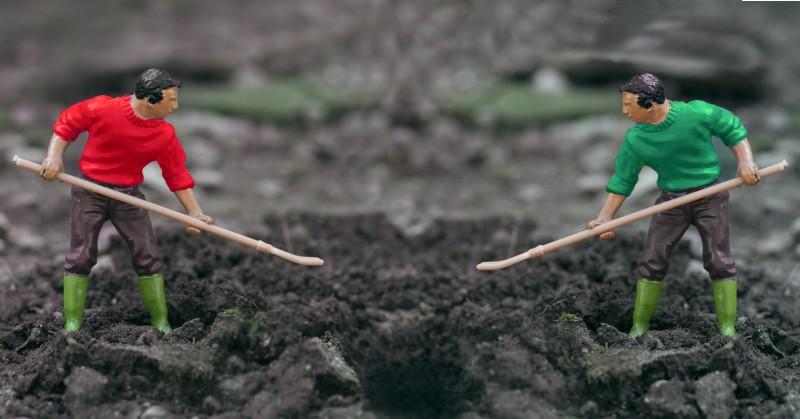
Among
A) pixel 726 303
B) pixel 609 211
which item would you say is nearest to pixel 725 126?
pixel 609 211

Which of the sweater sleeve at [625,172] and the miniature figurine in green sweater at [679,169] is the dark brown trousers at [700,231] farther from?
the sweater sleeve at [625,172]

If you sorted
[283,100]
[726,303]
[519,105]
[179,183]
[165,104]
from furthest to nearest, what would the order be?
[283,100], [519,105], [179,183], [726,303], [165,104]

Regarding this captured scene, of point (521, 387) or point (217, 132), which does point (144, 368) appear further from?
point (217, 132)

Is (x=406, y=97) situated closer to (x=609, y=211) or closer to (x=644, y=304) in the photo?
(x=609, y=211)

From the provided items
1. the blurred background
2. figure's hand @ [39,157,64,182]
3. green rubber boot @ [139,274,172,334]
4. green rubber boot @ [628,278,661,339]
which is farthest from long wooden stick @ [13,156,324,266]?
the blurred background

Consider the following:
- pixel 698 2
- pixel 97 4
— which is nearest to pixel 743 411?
pixel 698 2

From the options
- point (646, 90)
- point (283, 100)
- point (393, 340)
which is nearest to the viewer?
point (646, 90)
